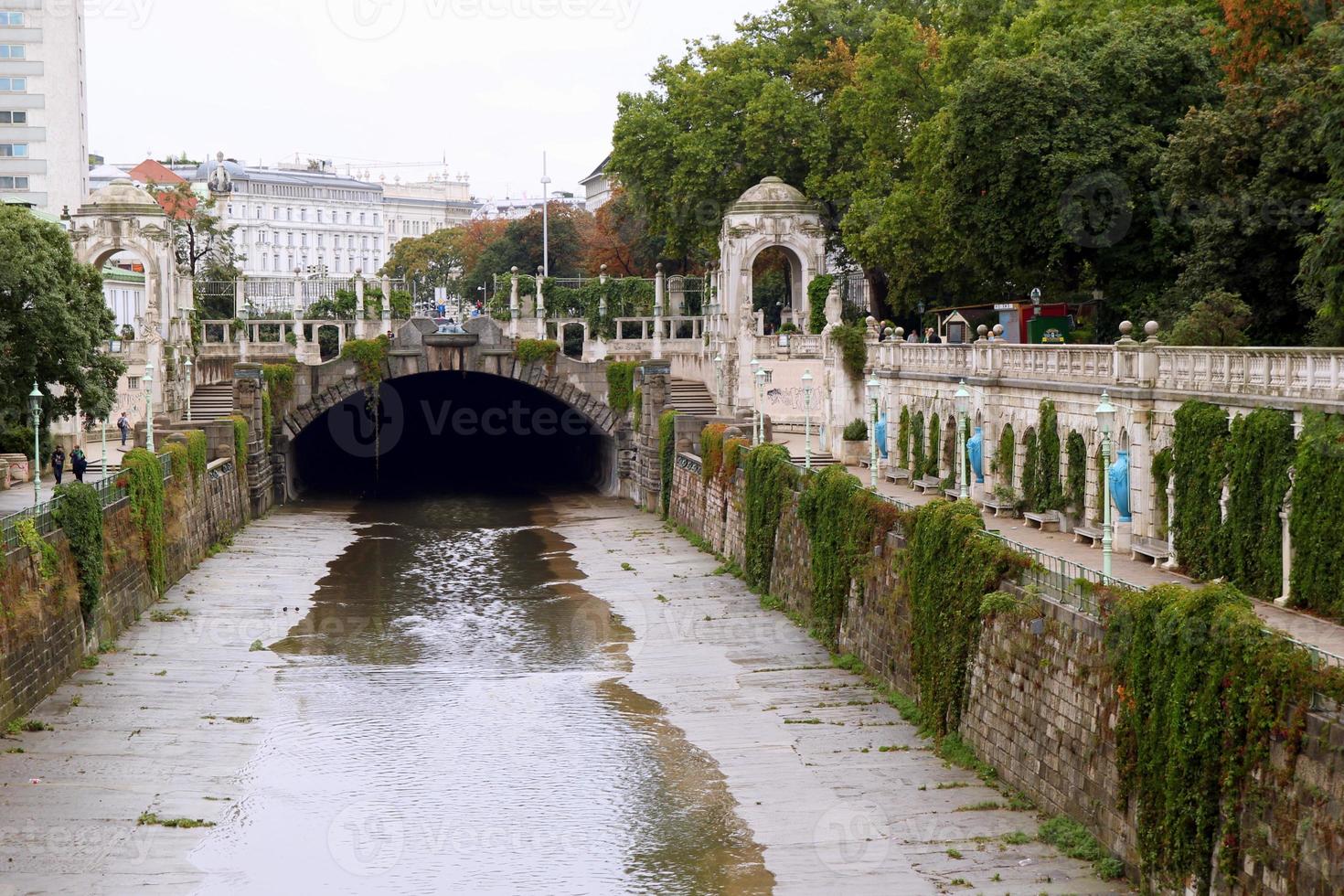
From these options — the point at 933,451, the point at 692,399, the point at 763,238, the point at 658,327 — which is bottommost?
the point at 933,451

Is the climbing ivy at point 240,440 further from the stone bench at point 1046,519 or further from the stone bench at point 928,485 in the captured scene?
the stone bench at point 1046,519

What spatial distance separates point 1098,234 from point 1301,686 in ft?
115

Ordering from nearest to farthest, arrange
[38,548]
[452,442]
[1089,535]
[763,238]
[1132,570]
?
[1132,570]
[38,548]
[1089,535]
[763,238]
[452,442]

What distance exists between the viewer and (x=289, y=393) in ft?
270

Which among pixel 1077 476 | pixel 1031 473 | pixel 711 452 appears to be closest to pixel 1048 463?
pixel 1031 473

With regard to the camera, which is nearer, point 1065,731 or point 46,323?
point 1065,731

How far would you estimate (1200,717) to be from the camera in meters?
22.3

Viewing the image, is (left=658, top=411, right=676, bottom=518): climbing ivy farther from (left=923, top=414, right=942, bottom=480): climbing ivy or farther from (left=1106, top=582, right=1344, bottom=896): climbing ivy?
(left=1106, top=582, right=1344, bottom=896): climbing ivy

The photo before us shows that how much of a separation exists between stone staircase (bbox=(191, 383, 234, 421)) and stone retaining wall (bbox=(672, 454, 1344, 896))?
38.3 m

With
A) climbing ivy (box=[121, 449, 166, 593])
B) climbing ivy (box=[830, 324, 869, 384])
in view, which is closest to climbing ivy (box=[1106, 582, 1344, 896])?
climbing ivy (box=[121, 449, 166, 593])

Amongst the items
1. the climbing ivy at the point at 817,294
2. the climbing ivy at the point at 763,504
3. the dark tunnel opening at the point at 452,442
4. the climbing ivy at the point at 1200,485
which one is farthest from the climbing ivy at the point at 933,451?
the dark tunnel opening at the point at 452,442

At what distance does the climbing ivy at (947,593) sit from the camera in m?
32.3

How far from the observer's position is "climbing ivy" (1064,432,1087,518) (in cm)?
4038

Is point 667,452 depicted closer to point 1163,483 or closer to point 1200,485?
point 1163,483
